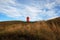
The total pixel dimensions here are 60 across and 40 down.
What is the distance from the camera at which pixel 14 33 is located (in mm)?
7934

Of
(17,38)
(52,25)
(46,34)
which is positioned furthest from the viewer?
(52,25)

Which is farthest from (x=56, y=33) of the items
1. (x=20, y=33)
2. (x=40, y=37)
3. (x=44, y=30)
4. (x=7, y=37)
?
(x=7, y=37)

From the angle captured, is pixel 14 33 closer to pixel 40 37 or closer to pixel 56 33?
pixel 40 37

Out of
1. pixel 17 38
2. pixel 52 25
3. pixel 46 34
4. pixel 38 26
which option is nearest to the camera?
pixel 17 38

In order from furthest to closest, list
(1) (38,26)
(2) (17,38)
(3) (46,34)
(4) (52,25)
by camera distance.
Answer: (4) (52,25)
(1) (38,26)
(3) (46,34)
(2) (17,38)

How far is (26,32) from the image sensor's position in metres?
8.04

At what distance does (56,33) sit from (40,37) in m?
1.16

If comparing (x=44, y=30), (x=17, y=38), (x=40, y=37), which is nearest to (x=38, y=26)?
(x=44, y=30)

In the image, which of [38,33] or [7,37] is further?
[38,33]

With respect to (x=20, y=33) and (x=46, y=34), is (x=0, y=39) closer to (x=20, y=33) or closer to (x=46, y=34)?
(x=20, y=33)

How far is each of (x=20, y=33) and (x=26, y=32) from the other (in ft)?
1.02

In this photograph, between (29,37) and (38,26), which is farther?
(38,26)

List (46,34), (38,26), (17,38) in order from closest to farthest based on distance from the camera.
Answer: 1. (17,38)
2. (46,34)
3. (38,26)

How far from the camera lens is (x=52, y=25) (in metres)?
9.36
